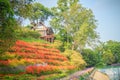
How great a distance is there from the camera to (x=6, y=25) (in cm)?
1259

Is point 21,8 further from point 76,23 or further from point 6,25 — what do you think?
point 76,23

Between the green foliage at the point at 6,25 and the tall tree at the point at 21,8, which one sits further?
the tall tree at the point at 21,8

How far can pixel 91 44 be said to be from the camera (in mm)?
47406

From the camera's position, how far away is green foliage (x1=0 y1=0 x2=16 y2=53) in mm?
11898

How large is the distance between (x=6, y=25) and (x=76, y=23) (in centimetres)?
3433

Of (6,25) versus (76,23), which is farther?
(76,23)

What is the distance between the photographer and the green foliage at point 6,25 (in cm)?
1190

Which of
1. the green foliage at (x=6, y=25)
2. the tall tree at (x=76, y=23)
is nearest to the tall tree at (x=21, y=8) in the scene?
the green foliage at (x=6, y=25)

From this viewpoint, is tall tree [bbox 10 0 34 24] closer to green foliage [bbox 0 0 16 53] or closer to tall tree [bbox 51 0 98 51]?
green foliage [bbox 0 0 16 53]

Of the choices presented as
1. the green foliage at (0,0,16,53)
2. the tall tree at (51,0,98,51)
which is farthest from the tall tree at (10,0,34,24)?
the tall tree at (51,0,98,51)

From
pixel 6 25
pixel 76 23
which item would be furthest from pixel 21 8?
pixel 76 23

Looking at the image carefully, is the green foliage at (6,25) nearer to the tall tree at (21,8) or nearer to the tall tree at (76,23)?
the tall tree at (21,8)

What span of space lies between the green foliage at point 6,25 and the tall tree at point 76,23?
31664mm

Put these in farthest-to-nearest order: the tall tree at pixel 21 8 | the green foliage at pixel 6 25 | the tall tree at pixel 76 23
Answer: the tall tree at pixel 76 23 → the tall tree at pixel 21 8 → the green foliage at pixel 6 25
